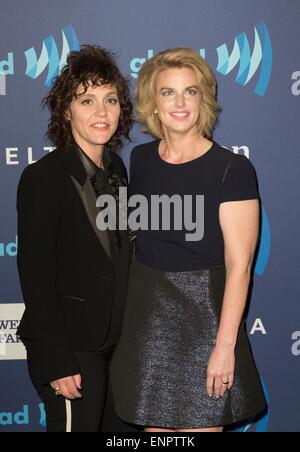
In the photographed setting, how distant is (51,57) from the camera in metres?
2.16

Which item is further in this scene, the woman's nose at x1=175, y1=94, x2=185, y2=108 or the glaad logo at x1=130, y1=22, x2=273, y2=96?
the glaad logo at x1=130, y1=22, x2=273, y2=96

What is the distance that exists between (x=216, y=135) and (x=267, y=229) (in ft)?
1.53

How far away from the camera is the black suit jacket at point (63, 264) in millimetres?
1636

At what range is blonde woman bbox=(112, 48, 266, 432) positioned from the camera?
1645 mm

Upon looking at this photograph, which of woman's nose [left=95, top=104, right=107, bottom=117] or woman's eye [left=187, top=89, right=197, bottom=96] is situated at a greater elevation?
woman's eye [left=187, top=89, right=197, bottom=96]

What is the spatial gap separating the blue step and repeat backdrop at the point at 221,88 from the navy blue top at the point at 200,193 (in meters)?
0.57

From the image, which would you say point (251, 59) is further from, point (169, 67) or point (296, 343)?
point (296, 343)

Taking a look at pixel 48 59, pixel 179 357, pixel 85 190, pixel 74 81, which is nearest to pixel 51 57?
pixel 48 59

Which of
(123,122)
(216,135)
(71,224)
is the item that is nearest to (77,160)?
(71,224)

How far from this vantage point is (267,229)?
2316mm

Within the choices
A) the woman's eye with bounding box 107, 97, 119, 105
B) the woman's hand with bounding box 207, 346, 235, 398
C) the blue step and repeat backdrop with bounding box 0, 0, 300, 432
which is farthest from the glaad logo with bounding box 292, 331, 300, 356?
the woman's eye with bounding box 107, 97, 119, 105

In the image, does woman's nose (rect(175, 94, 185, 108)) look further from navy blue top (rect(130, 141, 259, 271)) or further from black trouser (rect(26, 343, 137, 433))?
black trouser (rect(26, 343, 137, 433))

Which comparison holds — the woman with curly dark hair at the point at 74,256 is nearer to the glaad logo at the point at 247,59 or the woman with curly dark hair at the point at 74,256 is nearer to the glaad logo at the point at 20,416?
the glaad logo at the point at 247,59

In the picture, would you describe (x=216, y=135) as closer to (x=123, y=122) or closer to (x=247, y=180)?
(x=123, y=122)
